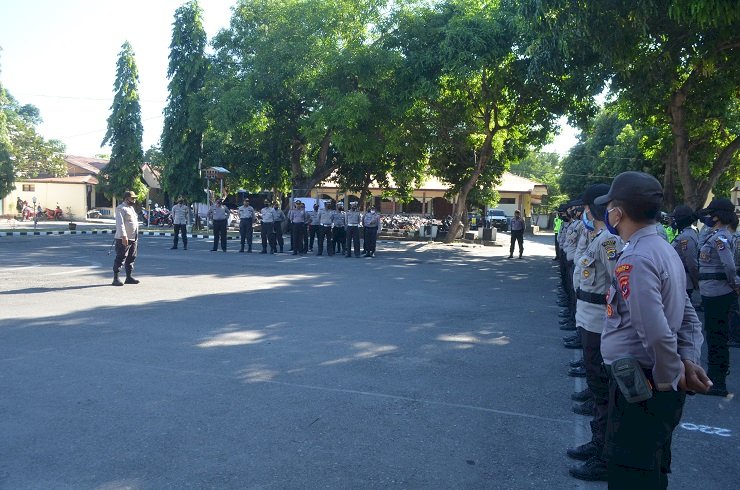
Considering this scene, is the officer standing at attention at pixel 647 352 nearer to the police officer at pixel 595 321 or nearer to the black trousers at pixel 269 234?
the police officer at pixel 595 321

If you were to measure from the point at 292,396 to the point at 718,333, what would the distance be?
14.2ft

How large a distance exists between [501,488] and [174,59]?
Result: 129 ft

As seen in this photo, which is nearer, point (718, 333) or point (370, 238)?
point (718, 333)

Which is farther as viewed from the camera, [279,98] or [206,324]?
[279,98]

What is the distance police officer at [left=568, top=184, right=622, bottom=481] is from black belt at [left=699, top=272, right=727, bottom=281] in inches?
92.1

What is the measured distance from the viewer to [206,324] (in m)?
9.19

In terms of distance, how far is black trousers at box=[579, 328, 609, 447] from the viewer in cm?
470

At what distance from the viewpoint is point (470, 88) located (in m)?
28.1

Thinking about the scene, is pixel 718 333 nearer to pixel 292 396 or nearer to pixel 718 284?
pixel 718 284

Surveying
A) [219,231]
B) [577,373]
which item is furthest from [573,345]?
[219,231]

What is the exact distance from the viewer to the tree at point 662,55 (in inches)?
483

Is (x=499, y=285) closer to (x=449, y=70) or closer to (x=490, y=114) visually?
(x=449, y=70)

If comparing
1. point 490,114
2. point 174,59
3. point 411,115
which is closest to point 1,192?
point 174,59

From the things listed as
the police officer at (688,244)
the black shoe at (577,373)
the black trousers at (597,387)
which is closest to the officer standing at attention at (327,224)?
the police officer at (688,244)
